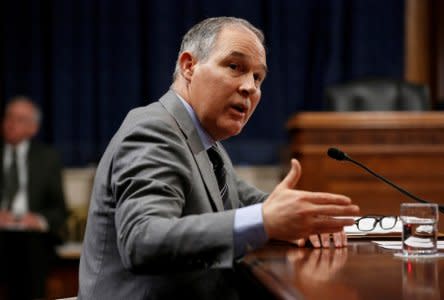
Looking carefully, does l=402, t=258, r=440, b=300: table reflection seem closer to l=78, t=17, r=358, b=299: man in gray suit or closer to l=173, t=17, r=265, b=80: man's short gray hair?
l=78, t=17, r=358, b=299: man in gray suit

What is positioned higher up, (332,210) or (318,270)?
(332,210)

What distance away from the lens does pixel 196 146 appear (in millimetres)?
1759

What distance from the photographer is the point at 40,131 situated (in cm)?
612

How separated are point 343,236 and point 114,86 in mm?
4508

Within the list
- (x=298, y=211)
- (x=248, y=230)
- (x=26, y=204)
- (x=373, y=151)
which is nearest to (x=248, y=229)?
(x=248, y=230)

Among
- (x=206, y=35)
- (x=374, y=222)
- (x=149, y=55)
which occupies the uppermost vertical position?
(x=206, y=35)

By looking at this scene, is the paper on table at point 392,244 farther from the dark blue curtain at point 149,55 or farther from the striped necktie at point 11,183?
the dark blue curtain at point 149,55

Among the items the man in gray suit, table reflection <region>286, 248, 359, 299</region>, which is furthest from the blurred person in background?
table reflection <region>286, 248, 359, 299</region>

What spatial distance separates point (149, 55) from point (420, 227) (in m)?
4.78

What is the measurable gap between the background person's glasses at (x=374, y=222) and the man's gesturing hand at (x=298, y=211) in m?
0.70

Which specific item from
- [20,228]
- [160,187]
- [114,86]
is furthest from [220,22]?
[114,86]

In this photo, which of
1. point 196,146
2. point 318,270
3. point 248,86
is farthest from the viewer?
point 248,86

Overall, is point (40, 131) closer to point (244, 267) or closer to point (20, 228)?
point (20, 228)

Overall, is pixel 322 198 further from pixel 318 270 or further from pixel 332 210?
pixel 318 270
